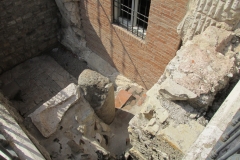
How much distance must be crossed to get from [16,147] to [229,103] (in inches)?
100

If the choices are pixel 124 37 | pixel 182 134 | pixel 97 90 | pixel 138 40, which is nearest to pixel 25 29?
pixel 124 37

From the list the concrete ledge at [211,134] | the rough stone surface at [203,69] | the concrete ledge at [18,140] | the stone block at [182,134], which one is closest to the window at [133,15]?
the rough stone surface at [203,69]

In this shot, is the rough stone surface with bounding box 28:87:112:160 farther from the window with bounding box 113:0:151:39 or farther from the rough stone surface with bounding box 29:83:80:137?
the window with bounding box 113:0:151:39

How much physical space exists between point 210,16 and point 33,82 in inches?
206

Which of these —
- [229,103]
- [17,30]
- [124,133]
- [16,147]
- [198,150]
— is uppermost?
[229,103]

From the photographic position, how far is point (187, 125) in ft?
9.71

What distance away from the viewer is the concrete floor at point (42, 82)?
5879 mm

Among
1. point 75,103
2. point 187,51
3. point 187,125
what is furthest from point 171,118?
point 75,103

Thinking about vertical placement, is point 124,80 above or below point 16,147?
below

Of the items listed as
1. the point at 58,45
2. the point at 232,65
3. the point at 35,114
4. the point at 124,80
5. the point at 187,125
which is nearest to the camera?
the point at 187,125

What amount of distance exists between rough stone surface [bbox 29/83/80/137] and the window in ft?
7.38

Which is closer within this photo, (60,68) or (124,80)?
(124,80)

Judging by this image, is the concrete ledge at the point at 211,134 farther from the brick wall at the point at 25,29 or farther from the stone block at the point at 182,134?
the brick wall at the point at 25,29

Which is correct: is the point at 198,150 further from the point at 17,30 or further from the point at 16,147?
the point at 17,30
